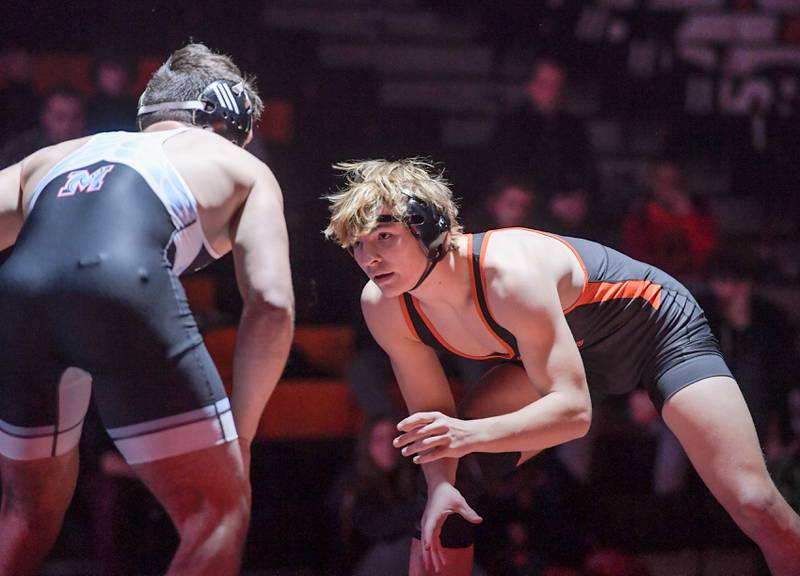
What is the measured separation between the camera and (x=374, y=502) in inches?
165

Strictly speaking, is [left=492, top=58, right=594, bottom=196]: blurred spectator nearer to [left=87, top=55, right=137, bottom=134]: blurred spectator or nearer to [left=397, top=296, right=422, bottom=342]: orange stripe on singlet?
[left=87, top=55, right=137, bottom=134]: blurred spectator

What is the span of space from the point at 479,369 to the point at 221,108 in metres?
2.44

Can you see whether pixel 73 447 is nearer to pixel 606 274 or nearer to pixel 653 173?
pixel 606 274

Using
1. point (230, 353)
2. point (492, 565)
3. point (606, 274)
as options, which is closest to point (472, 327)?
point (606, 274)

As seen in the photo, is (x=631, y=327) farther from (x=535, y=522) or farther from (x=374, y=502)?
(x=374, y=502)

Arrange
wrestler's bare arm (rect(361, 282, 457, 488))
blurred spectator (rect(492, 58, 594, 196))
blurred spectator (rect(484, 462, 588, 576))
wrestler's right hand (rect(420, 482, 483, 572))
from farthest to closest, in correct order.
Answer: blurred spectator (rect(492, 58, 594, 196)) < blurred spectator (rect(484, 462, 588, 576)) < wrestler's bare arm (rect(361, 282, 457, 488)) < wrestler's right hand (rect(420, 482, 483, 572))

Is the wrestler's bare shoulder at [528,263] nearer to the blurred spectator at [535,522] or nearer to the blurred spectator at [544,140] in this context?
the blurred spectator at [535,522]

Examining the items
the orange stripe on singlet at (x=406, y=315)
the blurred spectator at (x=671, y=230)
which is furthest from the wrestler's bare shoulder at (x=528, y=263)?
the blurred spectator at (x=671, y=230)

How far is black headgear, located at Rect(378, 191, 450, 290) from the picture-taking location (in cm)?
269

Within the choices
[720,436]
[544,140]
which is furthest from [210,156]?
[544,140]

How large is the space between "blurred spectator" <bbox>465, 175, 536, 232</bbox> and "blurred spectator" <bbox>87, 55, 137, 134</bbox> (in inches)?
67.3

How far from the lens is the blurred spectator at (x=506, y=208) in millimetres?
4816

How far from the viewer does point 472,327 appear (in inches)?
110

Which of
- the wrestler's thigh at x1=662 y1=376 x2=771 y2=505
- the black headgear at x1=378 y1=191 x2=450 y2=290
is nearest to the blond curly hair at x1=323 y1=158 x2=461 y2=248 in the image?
the black headgear at x1=378 y1=191 x2=450 y2=290
